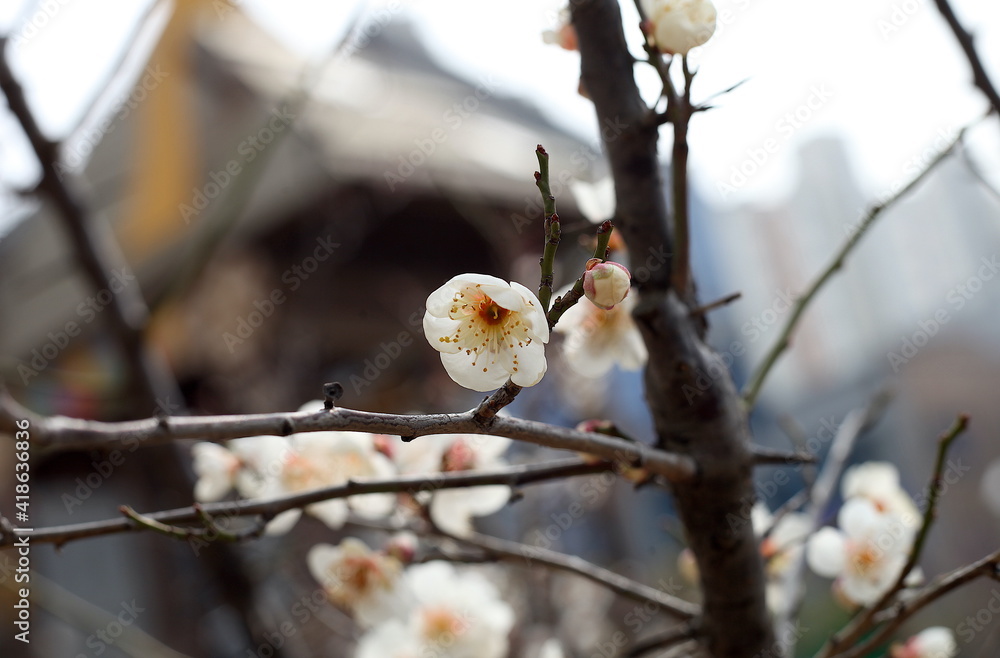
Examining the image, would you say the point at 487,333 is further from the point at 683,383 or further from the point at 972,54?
the point at 972,54

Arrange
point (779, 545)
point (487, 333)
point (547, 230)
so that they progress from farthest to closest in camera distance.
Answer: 1. point (779, 545)
2. point (487, 333)
3. point (547, 230)

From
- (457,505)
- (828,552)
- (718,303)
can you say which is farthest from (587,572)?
(828,552)

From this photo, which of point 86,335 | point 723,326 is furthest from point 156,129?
point 723,326

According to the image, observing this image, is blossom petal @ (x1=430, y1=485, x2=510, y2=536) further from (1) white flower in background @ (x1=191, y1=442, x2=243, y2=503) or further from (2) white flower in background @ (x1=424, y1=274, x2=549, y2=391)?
(2) white flower in background @ (x1=424, y1=274, x2=549, y2=391)

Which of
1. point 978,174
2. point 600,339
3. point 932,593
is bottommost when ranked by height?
point 932,593

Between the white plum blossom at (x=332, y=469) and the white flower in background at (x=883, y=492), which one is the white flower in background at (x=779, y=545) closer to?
the white flower in background at (x=883, y=492)
